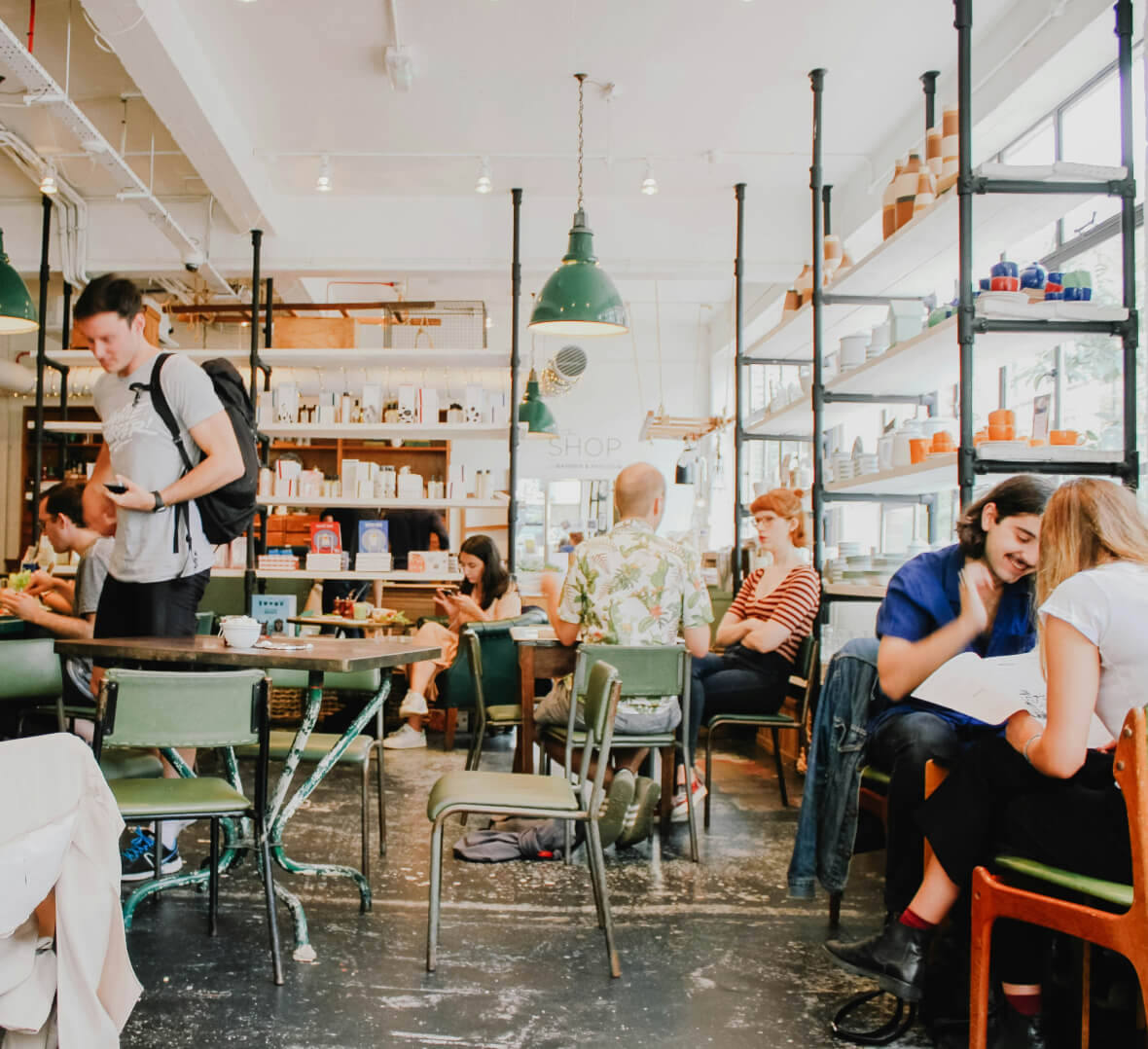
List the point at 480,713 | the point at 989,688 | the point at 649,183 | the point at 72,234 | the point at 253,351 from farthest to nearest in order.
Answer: the point at 72,234 < the point at 253,351 < the point at 649,183 < the point at 480,713 < the point at 989,688

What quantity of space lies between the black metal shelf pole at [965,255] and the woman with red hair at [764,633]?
1.20m

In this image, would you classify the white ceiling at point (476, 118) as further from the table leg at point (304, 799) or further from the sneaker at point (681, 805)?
the sneaker at point (681, 805)

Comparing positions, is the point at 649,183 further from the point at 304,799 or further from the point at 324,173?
the point at 304,799

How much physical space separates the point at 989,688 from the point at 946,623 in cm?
54

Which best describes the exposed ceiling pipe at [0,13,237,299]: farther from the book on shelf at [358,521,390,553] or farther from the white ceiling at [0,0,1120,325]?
the book on shelf at [358,521,390,553]

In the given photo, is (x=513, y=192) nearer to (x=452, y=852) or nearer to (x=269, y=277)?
(x=269, y=277)

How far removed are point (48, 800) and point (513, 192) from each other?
620cm

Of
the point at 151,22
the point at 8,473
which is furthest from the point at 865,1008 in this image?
the point at 8,473

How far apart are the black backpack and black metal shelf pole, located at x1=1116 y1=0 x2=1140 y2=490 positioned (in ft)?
9.87

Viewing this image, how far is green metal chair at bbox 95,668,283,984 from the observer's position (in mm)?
2365

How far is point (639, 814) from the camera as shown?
3.77 meters

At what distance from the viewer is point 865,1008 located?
248cm

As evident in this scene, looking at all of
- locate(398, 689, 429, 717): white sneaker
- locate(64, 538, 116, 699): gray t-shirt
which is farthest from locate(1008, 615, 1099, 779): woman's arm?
locate(398, 689, 429, 717): white sneaker

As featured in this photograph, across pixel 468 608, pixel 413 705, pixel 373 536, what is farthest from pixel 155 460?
pixel 373 536
